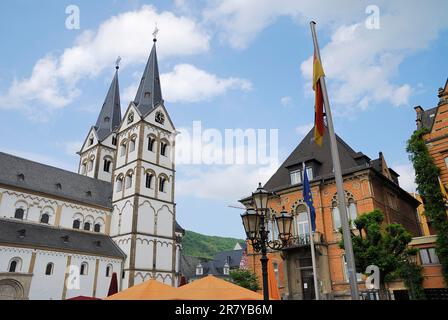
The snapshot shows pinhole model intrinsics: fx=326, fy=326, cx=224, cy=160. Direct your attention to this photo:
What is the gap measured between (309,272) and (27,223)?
95.6ft

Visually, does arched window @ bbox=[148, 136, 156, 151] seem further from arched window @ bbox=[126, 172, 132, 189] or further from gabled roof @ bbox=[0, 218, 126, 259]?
gabled roof @ bbox=[0, 218, 126, 259]

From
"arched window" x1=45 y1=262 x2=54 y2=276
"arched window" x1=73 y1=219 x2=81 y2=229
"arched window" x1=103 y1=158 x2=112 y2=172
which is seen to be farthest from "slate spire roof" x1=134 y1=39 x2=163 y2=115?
"arched window" x1=45 y1=262 x2=54 y2=276

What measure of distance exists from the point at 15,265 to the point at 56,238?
5.21m

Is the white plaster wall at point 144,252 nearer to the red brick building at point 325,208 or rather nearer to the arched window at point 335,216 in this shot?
the red brick building at point 325,208

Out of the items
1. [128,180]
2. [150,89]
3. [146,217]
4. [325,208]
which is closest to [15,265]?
[146,217]

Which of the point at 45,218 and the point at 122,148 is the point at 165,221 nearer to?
the point at 122,148

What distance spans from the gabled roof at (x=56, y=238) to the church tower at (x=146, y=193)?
1754mm

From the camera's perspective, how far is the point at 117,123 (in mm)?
57469

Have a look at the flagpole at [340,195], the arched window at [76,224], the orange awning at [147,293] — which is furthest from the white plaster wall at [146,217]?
the flagpole at [340,195]

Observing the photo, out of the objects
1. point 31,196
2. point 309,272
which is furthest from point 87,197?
point 309,272
